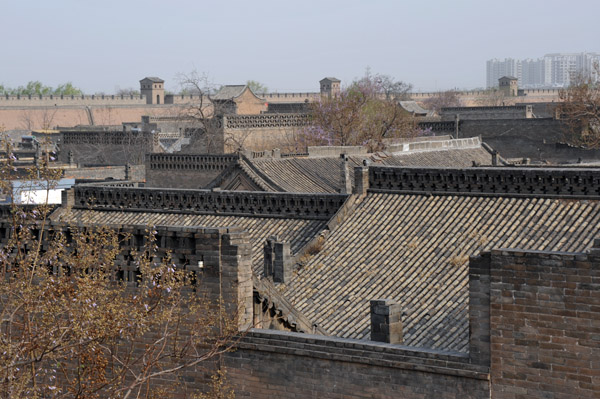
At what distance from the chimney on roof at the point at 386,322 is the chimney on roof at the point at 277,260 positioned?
4759mm

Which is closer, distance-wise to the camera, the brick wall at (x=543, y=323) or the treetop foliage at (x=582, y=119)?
the brick wall at (x=543, y=323)

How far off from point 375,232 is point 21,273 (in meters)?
8.52

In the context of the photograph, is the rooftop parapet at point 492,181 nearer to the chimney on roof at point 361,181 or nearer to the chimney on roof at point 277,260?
the chimney on roof at point 361,181

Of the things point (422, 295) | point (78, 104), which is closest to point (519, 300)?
point (422, 295)

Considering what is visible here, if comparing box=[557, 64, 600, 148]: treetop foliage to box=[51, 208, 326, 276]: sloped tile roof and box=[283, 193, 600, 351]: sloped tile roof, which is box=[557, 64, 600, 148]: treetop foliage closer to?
box=[51, 208, 326, 276]: sloped tile roof

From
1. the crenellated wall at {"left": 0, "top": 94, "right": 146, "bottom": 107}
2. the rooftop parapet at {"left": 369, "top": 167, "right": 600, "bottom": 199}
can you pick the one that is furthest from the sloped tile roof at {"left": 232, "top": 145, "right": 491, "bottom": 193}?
the crenellated wall at {"left": 0, "top": 94, "right": 146, "bottom": 107}

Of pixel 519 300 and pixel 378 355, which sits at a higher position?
pixel 519 300

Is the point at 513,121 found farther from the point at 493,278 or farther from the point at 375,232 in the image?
the point at 493,278

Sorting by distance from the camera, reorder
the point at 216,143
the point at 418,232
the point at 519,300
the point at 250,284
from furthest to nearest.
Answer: the point at 216,143
the point at 418,232
the point at 250,284
the point at 519,300

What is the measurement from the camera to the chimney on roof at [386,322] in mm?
13984

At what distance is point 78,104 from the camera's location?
366ft

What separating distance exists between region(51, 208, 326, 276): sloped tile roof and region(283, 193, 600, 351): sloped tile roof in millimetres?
1042

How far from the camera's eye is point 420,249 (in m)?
18.3

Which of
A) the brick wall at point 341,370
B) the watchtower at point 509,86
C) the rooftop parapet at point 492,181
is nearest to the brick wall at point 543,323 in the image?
the brick wall at point 341,370
